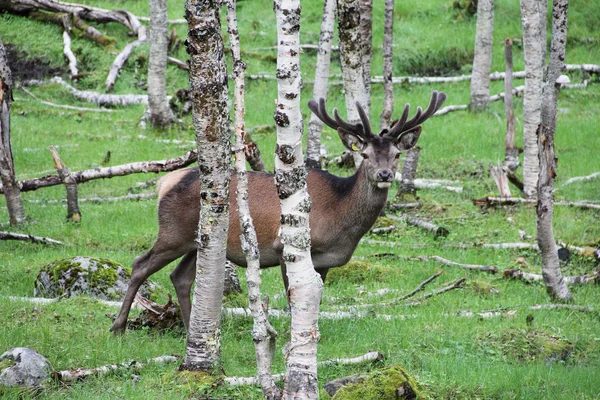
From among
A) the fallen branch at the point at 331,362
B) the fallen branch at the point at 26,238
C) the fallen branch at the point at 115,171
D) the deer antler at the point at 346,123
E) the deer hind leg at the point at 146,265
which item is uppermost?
the deer antler at the point at 346,123

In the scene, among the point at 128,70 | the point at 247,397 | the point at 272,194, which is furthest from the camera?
the point at 128,70

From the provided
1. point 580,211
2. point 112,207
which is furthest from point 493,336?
point 112,207

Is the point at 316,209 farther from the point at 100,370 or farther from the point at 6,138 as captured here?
the point at 6,138

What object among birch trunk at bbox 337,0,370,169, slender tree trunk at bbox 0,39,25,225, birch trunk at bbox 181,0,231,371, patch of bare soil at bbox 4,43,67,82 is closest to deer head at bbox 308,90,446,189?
birch trunk at bbox 181,0,231,371

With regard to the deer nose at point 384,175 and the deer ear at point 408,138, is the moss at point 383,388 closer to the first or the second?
the deer nose at point 384,175

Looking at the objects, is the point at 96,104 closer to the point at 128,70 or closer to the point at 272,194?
the point at 128,70

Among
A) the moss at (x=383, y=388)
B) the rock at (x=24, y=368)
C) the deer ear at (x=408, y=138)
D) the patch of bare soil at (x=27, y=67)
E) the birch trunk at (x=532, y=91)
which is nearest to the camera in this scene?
the moss at (x=383, y=388)

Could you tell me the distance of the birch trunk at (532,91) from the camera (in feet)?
40.7

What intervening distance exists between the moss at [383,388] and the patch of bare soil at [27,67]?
16.0 metres

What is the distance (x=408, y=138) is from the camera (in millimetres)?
7859

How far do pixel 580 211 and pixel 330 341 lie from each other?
601 centimetres

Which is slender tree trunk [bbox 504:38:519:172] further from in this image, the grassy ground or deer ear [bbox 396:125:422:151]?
deer ear [bbox 396:125:422:151]

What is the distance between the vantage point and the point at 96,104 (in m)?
18.7

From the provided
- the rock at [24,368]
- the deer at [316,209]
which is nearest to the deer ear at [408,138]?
the deer at [316,209]
